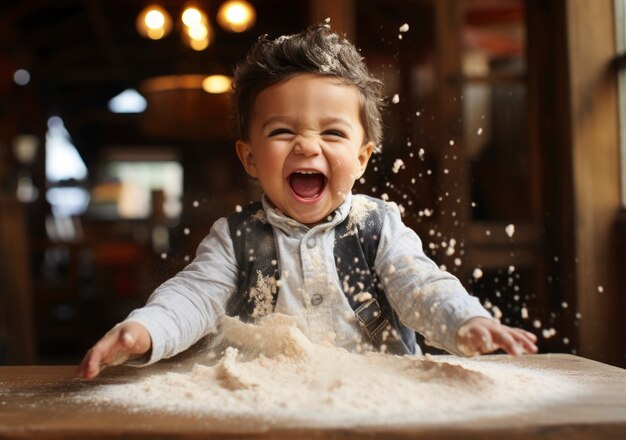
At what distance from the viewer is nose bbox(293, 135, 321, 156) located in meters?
0.93

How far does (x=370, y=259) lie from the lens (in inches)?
39.1

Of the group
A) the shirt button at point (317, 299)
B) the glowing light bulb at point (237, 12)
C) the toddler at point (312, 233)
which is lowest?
the shirt button at point (317, 299)

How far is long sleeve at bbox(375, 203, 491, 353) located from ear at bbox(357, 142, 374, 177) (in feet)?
0.21

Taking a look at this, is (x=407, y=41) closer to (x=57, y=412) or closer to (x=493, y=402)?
(x=493, y=402)

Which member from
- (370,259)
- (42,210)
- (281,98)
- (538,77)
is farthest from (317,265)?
(42,210)

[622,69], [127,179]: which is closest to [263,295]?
[622,69]

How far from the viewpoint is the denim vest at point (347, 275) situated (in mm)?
979

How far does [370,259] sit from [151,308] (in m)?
0.30

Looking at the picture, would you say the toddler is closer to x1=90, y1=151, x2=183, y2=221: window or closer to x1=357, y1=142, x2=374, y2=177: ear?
x1=357, y1=142, x2=374, y2=177: ear

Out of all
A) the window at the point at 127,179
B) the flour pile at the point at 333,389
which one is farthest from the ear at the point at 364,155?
the window at the point at 127,179

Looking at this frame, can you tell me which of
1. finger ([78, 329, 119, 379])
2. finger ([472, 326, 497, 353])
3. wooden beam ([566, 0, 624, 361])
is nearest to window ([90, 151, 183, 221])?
wooden beam ([566, 0, 624, 361])

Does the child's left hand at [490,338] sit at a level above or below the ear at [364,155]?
below

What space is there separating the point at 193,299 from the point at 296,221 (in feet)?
0.56

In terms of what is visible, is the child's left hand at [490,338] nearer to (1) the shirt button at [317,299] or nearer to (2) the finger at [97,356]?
(1) the shirt button at [317,299]
